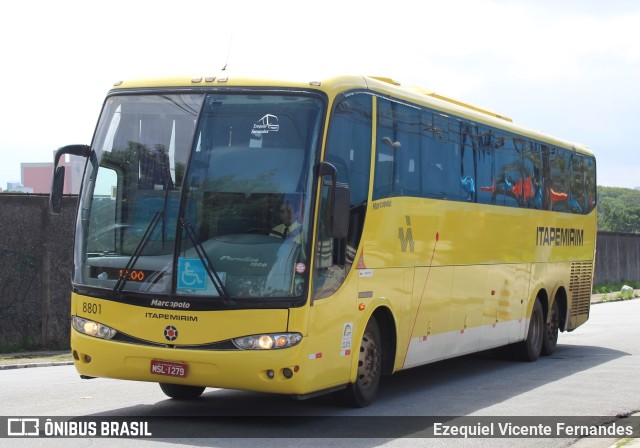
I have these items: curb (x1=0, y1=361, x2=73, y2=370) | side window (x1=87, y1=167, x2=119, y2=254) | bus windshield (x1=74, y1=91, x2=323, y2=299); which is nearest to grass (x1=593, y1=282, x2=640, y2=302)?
curb (x1=0, y1=361, x2=73, y2=370)

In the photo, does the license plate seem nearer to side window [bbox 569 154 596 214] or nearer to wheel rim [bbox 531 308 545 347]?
wheel rim [bbox 531 308 545 347]

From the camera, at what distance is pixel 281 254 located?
10320 mm

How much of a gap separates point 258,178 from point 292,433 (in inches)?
95.0

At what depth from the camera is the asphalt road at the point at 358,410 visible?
32.9 feet

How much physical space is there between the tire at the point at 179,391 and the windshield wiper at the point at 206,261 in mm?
2449

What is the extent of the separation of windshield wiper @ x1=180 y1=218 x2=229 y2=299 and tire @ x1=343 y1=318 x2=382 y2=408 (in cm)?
210

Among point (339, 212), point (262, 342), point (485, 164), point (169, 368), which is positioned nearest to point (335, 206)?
point (339, 212)

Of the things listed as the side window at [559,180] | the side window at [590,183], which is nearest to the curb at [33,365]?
the side window at [559,180]

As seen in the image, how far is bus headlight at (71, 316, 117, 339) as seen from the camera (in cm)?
1066

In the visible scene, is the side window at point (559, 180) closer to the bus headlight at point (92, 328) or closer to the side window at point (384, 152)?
the side window at point (384, 152)

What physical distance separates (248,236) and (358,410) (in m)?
2.62

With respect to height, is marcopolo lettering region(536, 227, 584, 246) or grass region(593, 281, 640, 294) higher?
marcopolo lettering region(536, 227, 584, 246)

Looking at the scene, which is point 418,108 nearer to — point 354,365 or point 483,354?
point 354,365

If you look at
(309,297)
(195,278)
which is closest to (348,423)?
(309,297)
